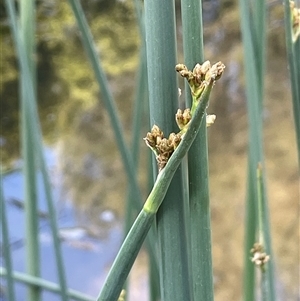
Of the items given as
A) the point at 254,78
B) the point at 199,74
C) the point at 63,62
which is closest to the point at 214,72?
the point at 199,74

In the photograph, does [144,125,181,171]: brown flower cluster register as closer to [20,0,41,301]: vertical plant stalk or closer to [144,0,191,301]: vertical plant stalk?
[144,0,191,301]: vertical plant stalk

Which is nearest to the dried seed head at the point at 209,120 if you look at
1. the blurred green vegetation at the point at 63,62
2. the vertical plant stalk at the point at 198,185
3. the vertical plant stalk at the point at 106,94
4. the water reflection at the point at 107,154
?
the vertical plant stalk at the point at 198,185

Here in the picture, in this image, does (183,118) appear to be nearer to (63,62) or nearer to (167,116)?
(167,116)

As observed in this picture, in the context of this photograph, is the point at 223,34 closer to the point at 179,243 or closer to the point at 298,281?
the point at 298,281

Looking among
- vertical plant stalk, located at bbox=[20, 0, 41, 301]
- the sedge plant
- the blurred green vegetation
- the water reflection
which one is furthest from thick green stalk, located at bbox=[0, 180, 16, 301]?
the blurred green vegetation

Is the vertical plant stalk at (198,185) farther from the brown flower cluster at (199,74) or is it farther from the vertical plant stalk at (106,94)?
the vertical plant stalk at (106,94)

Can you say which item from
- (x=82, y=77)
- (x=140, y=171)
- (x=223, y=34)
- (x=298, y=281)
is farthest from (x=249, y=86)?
(x=223, y=34)

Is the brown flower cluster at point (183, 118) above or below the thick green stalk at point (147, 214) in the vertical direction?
above
